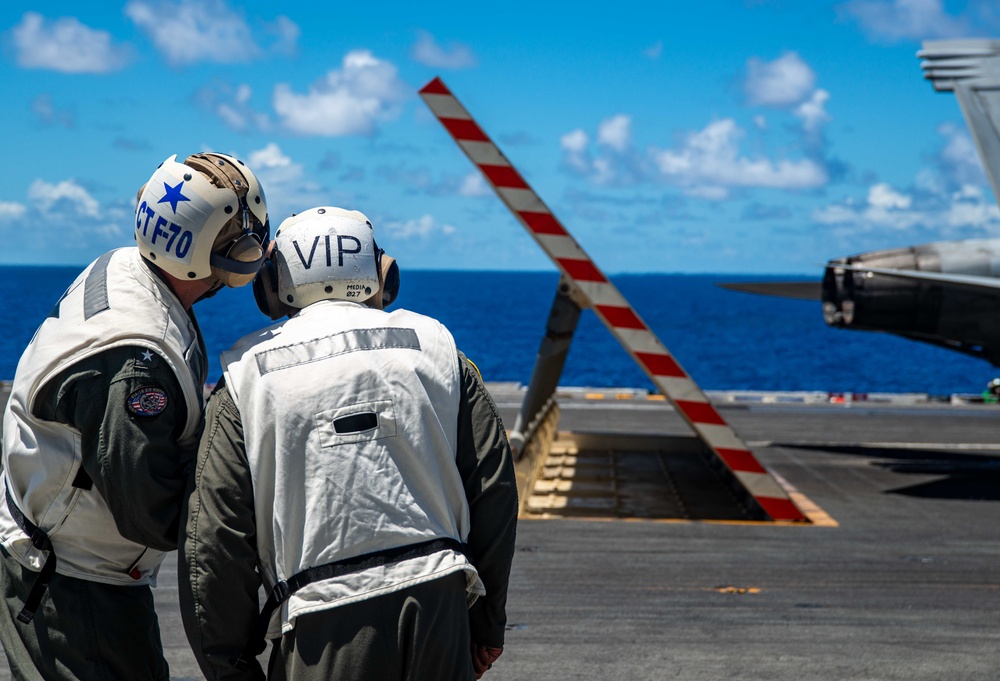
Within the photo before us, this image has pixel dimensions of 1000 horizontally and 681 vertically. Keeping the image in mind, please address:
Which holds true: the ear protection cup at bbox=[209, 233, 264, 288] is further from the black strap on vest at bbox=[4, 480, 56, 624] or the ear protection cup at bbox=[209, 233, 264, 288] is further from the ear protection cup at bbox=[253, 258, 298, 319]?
the black strap on vest at bbox=[4, 480, 56, 624]

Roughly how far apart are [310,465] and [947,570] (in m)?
5.94

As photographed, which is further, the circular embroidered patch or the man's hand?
the man's hand

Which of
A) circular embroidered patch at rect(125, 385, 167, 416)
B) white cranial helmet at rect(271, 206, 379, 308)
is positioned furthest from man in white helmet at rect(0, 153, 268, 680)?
white cranial helmet at rect(271, 206, 379, 308)

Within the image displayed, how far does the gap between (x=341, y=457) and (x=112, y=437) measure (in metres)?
0.60

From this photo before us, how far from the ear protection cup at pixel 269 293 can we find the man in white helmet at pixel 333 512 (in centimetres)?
26

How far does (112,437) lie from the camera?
99.0 inches

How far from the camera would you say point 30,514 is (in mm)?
2674

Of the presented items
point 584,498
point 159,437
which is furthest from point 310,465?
point 584,498

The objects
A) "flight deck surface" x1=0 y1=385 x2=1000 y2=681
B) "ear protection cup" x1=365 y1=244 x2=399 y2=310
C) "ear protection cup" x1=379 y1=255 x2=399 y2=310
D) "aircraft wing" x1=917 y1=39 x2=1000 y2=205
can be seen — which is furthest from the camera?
"aircraft wing" x1=917 y1=39 x2=1000 y2=205

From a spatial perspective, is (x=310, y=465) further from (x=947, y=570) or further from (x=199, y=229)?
(x=947, y=570)

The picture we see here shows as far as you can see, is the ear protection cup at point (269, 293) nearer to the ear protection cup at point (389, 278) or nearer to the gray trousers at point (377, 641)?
the ear protection cup at point (389, 278)

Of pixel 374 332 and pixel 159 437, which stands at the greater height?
pixel 374 332

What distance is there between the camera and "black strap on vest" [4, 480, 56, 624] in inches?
104

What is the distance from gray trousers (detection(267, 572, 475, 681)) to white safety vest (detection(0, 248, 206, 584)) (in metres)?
0.61
